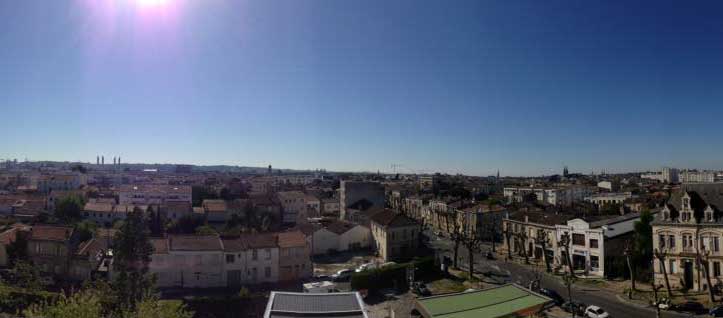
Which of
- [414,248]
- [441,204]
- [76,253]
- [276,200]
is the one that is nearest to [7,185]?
[276,200]

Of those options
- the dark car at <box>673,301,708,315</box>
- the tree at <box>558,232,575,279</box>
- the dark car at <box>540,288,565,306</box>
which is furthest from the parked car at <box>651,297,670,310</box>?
the tree at <box>558,232,575,279</box>

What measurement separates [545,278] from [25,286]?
4251cm

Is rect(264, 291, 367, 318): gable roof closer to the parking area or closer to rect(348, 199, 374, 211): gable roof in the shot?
the parking area

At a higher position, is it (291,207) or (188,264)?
(291,207)

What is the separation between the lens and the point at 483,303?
1956cm

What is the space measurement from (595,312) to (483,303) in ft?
42.1

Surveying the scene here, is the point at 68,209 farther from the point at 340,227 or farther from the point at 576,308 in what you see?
the point at 576,308

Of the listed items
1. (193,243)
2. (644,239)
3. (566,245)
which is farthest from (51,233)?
(644,239)

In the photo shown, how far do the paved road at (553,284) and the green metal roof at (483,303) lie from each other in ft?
40.4

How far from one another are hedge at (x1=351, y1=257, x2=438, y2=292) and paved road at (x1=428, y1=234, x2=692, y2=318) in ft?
17.3

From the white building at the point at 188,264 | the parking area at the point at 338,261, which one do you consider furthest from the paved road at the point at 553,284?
the white building at the point at 188,264

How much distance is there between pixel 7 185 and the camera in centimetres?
12112

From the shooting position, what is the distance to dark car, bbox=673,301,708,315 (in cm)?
2784

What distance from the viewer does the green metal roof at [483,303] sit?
18.2 meters
